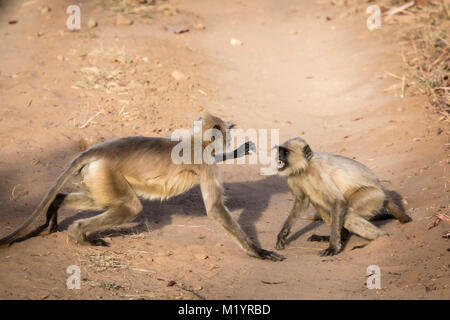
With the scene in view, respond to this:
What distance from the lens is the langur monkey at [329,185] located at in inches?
207

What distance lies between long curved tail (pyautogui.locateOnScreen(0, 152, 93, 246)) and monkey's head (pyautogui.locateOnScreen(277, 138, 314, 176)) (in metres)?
1.90

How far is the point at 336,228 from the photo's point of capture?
5074mm

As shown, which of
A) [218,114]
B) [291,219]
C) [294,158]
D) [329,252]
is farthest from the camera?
[218,114]

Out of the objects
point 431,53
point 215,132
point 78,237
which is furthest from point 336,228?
point 431,53

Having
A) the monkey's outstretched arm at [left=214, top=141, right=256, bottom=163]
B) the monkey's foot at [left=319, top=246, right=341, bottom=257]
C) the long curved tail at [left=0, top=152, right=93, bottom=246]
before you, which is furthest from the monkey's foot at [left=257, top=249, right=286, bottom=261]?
the long curved tail at [left=0, top=152, right=93, bottom=246]

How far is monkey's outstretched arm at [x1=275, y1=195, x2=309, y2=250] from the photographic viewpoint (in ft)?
17.7

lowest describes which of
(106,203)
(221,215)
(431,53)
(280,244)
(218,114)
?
(280,244)

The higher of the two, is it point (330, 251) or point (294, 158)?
point (294, 158)

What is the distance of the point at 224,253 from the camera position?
5.11 meters

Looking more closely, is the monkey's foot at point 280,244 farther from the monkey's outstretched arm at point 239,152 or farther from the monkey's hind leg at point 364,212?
the monkey's outstretched arm at point 239,152

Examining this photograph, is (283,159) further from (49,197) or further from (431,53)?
(431,53)

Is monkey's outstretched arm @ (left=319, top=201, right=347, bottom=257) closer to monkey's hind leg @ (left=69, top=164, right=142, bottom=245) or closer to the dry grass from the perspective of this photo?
monkey's hind leg @ (left=69, top=164, right=142, bottom=245)

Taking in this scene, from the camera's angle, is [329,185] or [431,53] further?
[431,53]

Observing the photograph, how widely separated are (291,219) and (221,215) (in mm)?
909
